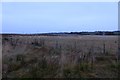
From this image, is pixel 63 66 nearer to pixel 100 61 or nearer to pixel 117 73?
pixel 117 73

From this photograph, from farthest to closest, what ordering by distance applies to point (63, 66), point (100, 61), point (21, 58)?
point (21, 58)
point (100, 61)
point (63, 66)

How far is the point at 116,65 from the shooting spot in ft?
47.4

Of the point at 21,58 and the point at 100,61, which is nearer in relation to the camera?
the point at 100,61

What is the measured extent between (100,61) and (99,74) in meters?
3.15

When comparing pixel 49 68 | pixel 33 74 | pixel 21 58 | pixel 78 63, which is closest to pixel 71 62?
pixel 78 63

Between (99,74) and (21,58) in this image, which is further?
(21,58)

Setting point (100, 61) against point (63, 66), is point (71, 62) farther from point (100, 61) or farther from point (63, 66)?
point (100, 61)

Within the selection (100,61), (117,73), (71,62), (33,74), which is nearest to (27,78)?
(33,74)

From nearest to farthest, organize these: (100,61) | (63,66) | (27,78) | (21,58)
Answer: (27,78) < (63,66) < (100,61) < (21,58)

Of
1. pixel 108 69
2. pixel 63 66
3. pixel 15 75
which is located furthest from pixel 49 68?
pixel 108 69

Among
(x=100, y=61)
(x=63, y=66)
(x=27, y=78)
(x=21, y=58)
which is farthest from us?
(x=21, y=58)

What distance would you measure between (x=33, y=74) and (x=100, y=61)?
4.66 m

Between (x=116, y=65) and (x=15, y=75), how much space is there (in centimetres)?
440

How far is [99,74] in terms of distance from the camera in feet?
44.2
